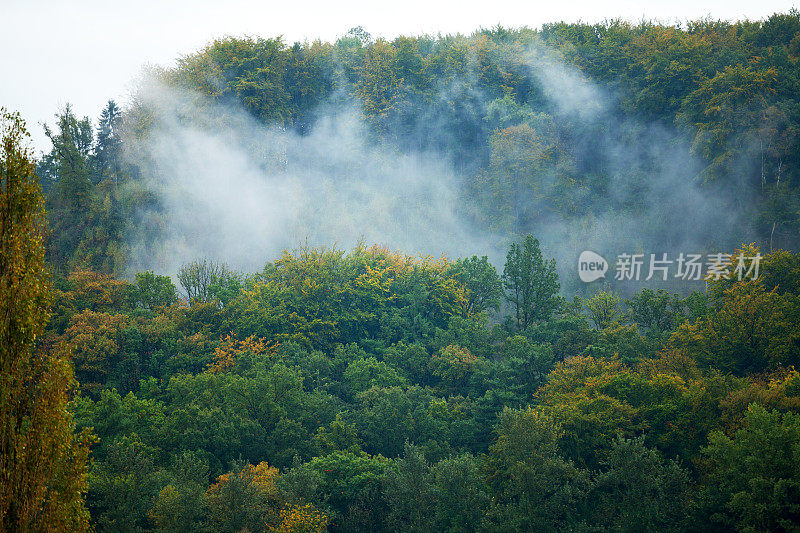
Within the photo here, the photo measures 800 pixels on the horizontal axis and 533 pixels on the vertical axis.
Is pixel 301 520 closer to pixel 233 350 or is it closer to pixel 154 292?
pixel 233 350

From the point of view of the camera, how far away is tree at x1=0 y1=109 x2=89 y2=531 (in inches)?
455

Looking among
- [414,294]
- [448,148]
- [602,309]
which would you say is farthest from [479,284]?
[448,148]

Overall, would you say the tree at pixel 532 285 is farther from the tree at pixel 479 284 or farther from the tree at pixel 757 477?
the tree at pixel 757 477

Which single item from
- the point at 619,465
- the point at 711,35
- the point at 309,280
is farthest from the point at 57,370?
the point at 711,35

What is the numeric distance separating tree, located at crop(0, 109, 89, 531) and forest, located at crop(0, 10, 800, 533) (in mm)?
54

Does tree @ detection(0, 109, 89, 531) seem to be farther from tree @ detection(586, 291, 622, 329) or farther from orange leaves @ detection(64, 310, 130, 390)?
tree @ detection(586, 291, 622, 329)

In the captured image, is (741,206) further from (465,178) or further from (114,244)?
(114,244)

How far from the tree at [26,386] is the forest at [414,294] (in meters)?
0.05

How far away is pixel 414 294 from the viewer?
127ft

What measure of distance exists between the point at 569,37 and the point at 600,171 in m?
11.4

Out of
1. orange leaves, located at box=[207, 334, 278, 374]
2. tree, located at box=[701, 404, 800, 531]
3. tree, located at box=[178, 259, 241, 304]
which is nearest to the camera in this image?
tree, located at box=[701, 404, 800, 531]

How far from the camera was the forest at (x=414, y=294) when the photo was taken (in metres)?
22.3

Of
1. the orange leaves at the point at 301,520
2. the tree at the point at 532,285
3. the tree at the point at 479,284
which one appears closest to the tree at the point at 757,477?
the orange leaves at the point at 301,520

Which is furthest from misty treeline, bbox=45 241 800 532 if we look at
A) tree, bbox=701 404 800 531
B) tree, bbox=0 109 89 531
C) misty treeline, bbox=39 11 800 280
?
tree, bbox=0 109 89 531
